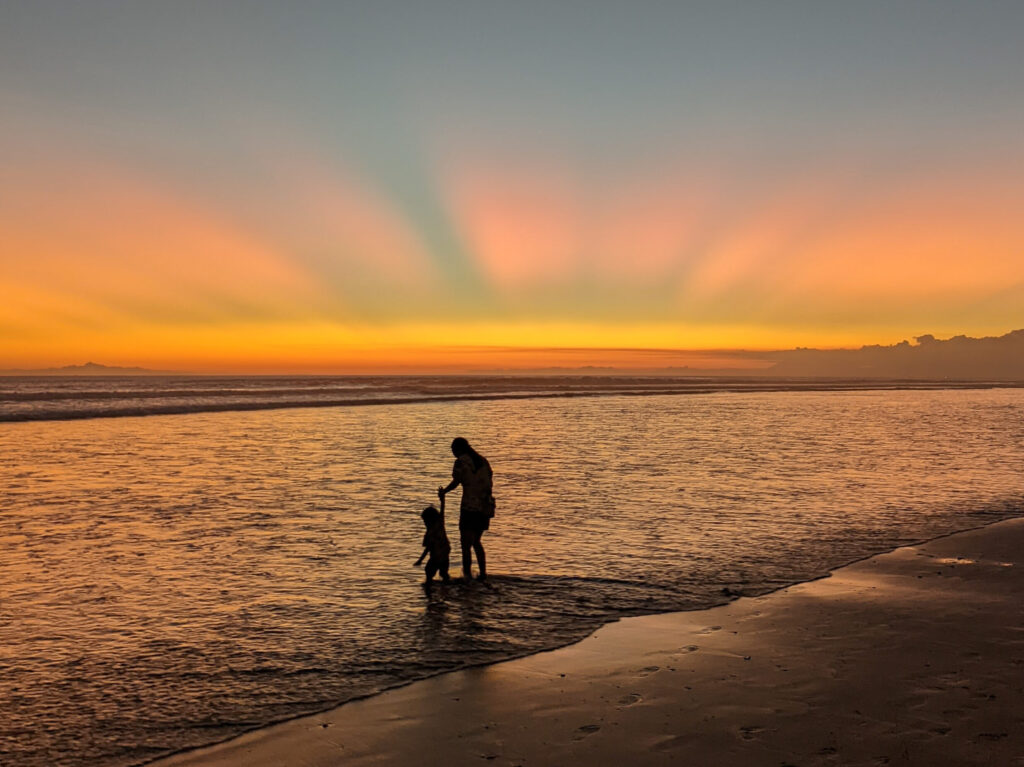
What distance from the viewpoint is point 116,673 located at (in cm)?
743

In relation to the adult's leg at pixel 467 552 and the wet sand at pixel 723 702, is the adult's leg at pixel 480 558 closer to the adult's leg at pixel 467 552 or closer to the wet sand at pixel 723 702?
the adult's leg at pixel 467 552

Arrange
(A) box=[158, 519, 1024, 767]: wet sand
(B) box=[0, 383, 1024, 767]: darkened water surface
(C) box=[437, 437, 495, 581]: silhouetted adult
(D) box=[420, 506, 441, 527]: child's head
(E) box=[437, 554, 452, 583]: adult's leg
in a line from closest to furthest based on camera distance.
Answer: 1. (A) box=[158, 519, 1024, 767]: wet sand
2. (B) box=[0, 383, 1024, 767]: darkened water surface
3. (D) box=[420, 506, 441, 527]: child's head
4. (E) box=[437, 554, 452, 583]: adult's leg
5. (C) box=[437, 437, 495, 581]: silhouetted adult

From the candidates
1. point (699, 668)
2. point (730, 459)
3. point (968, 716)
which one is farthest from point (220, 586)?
point (730, 459)

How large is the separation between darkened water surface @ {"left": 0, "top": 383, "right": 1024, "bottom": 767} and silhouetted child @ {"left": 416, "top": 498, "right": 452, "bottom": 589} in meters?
0.43

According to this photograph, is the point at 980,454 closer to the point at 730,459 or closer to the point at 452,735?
the point at 730,459

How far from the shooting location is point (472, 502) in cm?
1126

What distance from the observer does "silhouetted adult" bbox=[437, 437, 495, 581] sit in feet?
36.6

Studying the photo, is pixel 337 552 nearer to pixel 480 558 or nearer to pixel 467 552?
pixel 467 552

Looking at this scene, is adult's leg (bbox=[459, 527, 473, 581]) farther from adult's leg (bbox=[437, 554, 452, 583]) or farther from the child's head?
the child's head

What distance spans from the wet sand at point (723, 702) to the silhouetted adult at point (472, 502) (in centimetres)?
281

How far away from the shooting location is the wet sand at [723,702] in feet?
19.0

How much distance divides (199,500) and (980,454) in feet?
85.4

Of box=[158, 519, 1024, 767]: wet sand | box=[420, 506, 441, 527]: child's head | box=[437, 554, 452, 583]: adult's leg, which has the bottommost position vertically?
box=[158, 519, 1024, 767]: wet sand

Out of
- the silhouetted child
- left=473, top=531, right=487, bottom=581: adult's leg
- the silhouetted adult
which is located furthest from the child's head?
left=473, top=531, right=487, bottom=581: adult's leg
